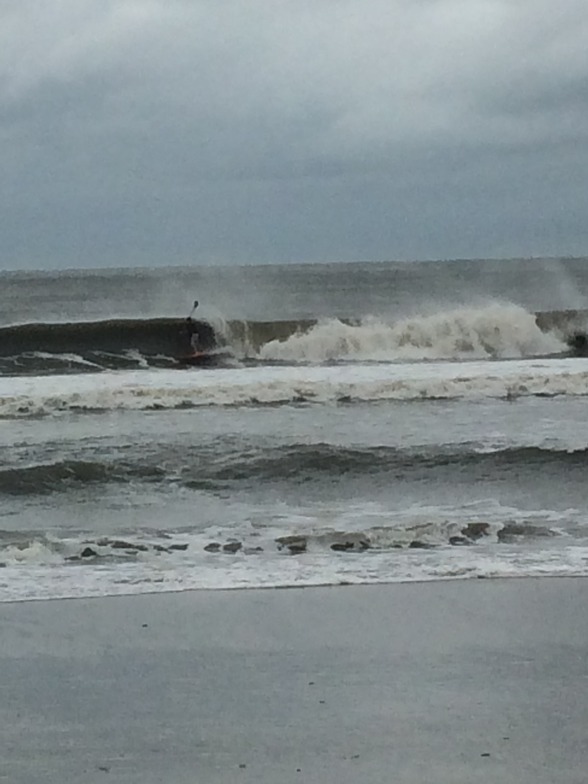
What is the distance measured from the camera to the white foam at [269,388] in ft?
56.4

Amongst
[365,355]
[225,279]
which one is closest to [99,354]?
[365,355]

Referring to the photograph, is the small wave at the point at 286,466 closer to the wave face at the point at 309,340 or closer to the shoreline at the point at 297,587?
the shoreline at the point at 297,587

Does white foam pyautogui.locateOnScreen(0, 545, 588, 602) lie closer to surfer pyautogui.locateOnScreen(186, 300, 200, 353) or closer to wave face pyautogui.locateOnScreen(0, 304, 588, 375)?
wave face pyautogui.locateOnScreen(0, 304, 588, 375)

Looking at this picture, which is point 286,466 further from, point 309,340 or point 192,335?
point 192,335

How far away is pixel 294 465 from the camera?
12.4m

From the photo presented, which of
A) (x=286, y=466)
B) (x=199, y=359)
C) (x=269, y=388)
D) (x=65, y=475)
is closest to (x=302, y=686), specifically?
(x=65, y=475)

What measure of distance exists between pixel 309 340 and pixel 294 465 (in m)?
15.5

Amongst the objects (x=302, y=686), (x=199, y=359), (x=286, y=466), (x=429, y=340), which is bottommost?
(x=302, y=686)

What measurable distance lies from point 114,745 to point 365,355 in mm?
22353

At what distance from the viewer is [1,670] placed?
18.6 feet

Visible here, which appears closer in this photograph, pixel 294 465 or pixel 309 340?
pixel 294 465

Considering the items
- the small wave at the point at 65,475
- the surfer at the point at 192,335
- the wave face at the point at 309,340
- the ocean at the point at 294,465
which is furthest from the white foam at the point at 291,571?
the surfer at the point at 192,335

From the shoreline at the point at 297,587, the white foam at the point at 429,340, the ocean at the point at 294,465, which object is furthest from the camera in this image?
the white foam at the point at 429,340

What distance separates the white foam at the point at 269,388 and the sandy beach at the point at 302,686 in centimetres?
1025
